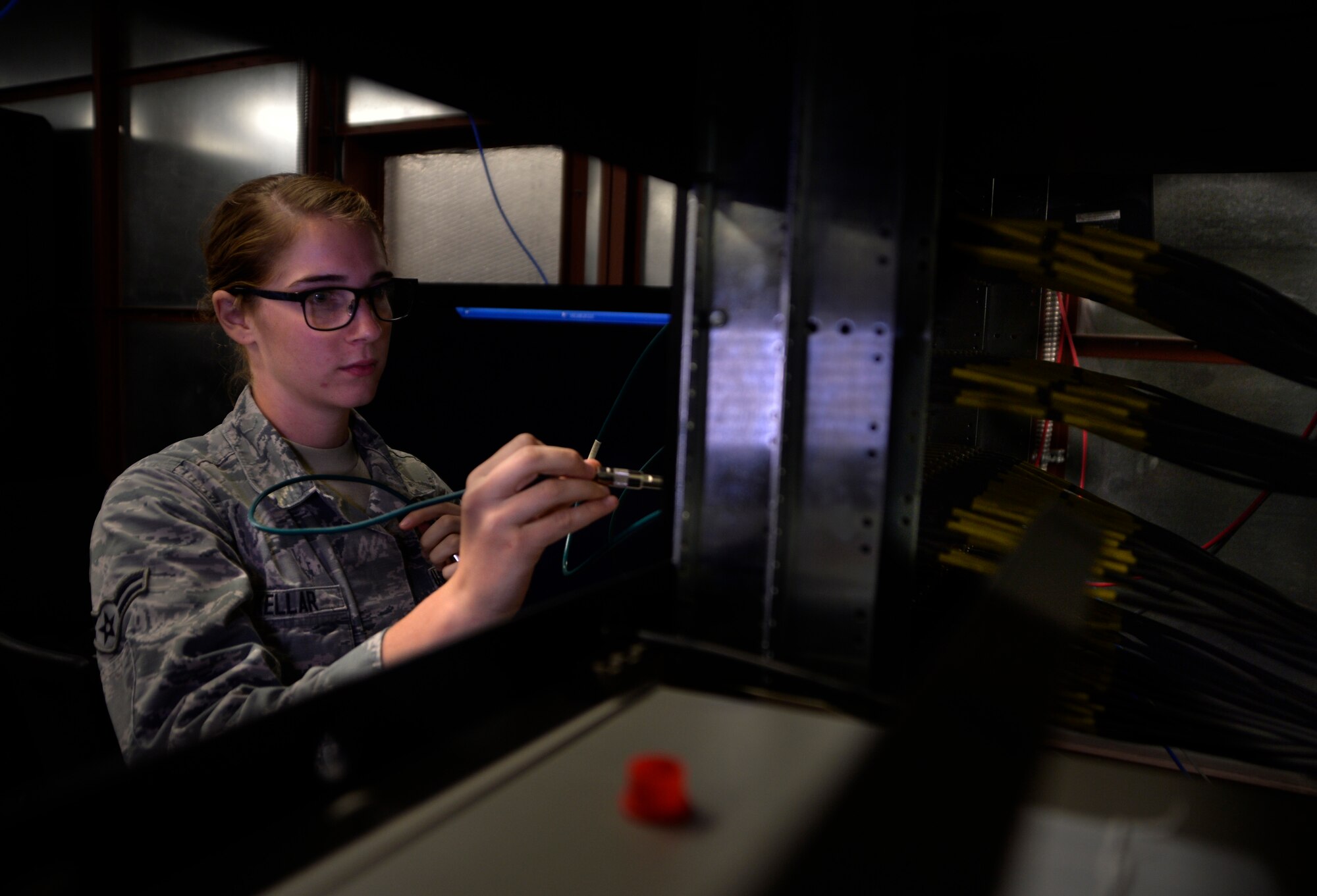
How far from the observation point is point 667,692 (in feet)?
1.92

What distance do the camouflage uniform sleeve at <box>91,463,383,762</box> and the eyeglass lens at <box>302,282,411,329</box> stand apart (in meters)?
0.29

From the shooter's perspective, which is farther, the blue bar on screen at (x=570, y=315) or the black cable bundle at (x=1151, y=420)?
the blue bar on screen at (x=570, y=315)

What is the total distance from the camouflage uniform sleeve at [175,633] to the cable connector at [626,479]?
29 cm

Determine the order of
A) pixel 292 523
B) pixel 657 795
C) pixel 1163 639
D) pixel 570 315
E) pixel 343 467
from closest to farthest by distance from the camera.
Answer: pixel 657 795 < pixel 1163 639 < pixel 292 523 < pixel 343 467 < pixel 570 315

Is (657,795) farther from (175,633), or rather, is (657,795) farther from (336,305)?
(336,305)

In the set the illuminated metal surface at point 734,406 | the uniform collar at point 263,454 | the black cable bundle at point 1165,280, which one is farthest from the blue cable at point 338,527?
the black cable bundle at point 1165,280

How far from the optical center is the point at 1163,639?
79 centimetres

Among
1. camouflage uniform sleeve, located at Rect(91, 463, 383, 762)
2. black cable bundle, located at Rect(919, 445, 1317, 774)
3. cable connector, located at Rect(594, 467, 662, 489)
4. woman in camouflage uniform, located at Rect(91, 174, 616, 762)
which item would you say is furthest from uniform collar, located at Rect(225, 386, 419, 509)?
black cable bundle, located at Rect(919, 445, 1317, 774)

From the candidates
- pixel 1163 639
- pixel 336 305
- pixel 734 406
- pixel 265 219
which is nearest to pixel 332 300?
pixel 336 305

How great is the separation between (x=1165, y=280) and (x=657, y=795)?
65 centimetres

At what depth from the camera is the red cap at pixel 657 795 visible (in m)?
0.41

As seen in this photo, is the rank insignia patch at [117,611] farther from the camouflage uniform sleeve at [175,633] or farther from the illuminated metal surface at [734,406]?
the illuminated metal surface at [734,406]

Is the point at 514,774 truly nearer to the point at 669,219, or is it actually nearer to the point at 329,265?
the point at 329,265

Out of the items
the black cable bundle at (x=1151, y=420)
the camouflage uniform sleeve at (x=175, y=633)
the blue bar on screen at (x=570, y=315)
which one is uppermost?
the blue bar on screen at (x=570, y=315)
